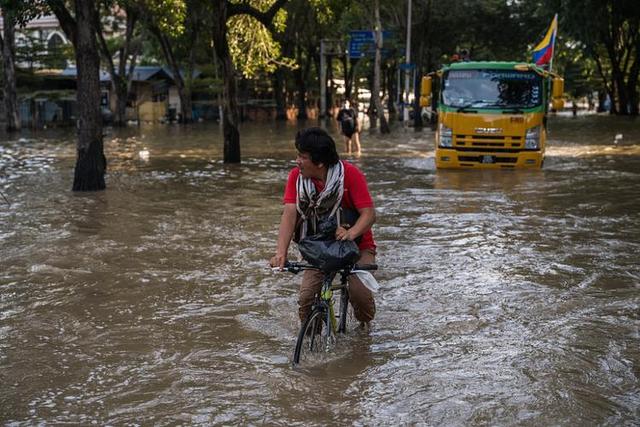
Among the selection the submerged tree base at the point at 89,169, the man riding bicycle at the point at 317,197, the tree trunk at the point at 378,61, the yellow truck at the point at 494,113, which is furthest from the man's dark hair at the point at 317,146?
the tree trunk at the point at 378,61

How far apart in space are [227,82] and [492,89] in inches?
260

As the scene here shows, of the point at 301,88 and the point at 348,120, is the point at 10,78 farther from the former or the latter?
the point at 301,88

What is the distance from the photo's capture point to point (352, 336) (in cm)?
658

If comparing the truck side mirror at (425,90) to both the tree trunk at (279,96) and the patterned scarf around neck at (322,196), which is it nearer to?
the patterned scarf around neck at (322,196)

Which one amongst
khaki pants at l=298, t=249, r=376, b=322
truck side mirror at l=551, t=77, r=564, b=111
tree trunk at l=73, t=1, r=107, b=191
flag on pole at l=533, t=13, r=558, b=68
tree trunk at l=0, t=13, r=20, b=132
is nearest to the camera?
khaki pants at l=298, t=249, r=376, b=322

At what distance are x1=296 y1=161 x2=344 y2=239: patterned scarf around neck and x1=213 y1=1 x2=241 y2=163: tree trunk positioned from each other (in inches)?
587

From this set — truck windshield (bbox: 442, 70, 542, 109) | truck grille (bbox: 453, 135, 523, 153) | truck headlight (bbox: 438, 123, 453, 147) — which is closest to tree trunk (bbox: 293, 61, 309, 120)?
truck windshield (bbox: 442, 70, 542, 109)

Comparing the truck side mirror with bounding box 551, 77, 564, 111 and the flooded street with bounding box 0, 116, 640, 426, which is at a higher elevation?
the truck side mirror with bounding box 551, 77, 564, 111

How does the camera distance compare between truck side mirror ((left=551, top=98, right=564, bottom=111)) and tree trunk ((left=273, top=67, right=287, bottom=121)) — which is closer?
truck side mirror ((left=551, top=98, right=564, bottom=111))

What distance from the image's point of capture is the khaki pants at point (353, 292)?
19.1 ft

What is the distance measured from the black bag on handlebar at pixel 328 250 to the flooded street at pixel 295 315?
814 millimetres

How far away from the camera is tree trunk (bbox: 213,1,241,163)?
19.8m

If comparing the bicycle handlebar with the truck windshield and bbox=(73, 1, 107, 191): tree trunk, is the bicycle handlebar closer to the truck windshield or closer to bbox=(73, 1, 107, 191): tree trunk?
bbox=(73, 1, 107, 191): tree trunk

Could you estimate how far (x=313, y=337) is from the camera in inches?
229
